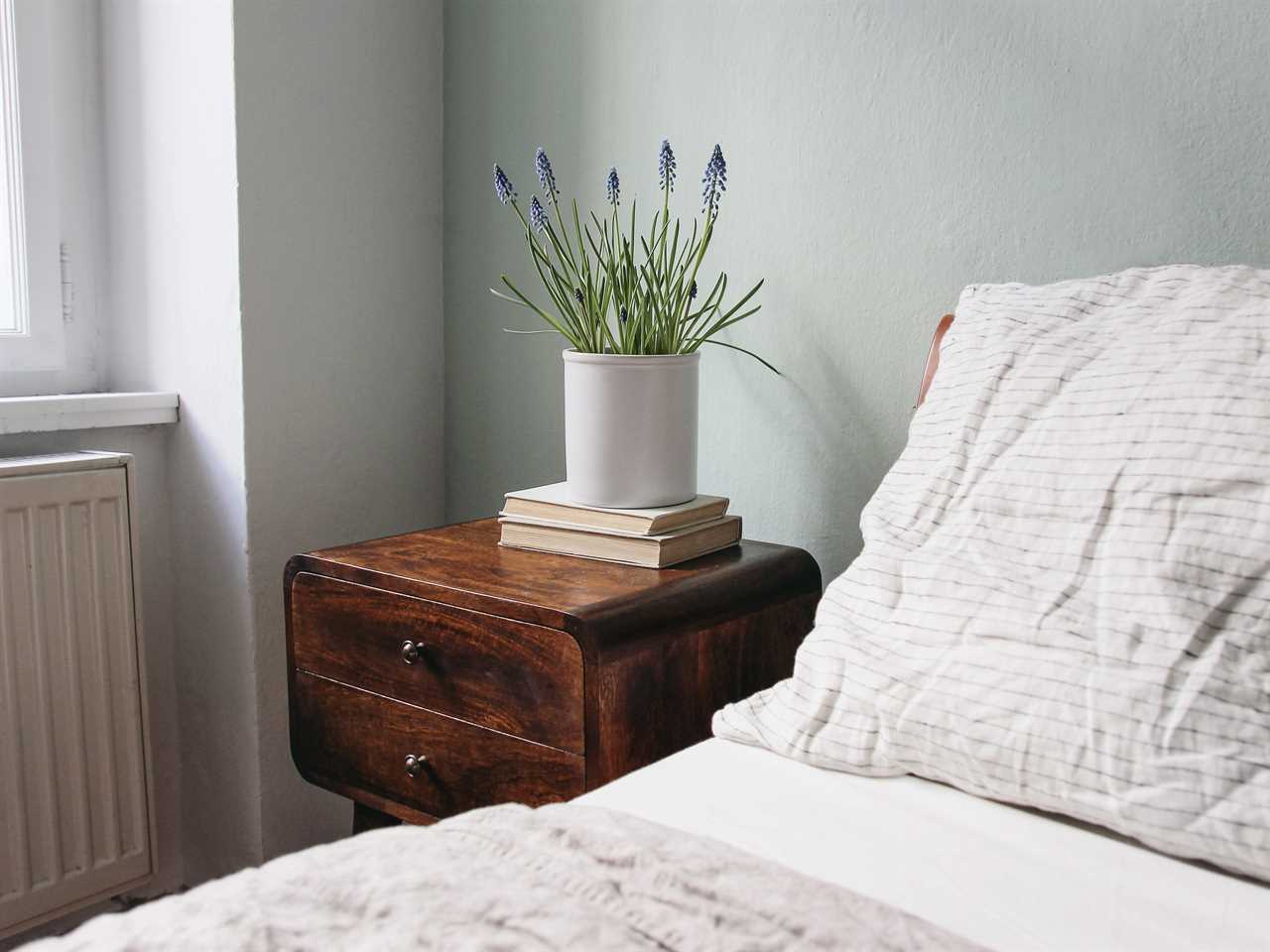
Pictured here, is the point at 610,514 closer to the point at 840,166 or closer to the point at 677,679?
the point at 677,679

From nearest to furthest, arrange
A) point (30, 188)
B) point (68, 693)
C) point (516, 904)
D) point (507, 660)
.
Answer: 1. point (516, 904)
2. point (507, 660)
3. point (68, 693)
4. point (30, 188)

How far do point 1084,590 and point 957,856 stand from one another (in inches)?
8.0

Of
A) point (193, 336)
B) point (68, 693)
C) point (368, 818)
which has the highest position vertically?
point (193, 336)

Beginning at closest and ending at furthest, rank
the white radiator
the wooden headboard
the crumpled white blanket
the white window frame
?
the crumpled white blanket, the wooden headboard, the white radiator, the white window frame

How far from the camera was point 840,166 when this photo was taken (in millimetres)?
1359

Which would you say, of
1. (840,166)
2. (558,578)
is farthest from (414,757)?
(840,166)

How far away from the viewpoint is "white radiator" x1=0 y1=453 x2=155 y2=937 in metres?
1.40

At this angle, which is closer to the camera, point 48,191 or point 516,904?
point 516,904

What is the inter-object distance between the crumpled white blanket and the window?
1.27m

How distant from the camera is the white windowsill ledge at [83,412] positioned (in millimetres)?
1446

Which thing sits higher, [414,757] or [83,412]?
[83,412]

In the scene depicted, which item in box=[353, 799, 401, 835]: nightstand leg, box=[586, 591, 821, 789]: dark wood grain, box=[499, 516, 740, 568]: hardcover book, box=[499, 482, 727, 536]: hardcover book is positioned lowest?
box=[353, 799, 401, 835]: nightstand leg

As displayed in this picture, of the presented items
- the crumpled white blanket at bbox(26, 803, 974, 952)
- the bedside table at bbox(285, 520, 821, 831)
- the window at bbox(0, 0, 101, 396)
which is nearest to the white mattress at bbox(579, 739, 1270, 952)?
the crumpled white blanket at bbox(26, 803, 974, 952)

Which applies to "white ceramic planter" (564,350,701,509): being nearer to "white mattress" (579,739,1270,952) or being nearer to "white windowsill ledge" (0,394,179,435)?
"white mattress" (579,739,1270,952)
